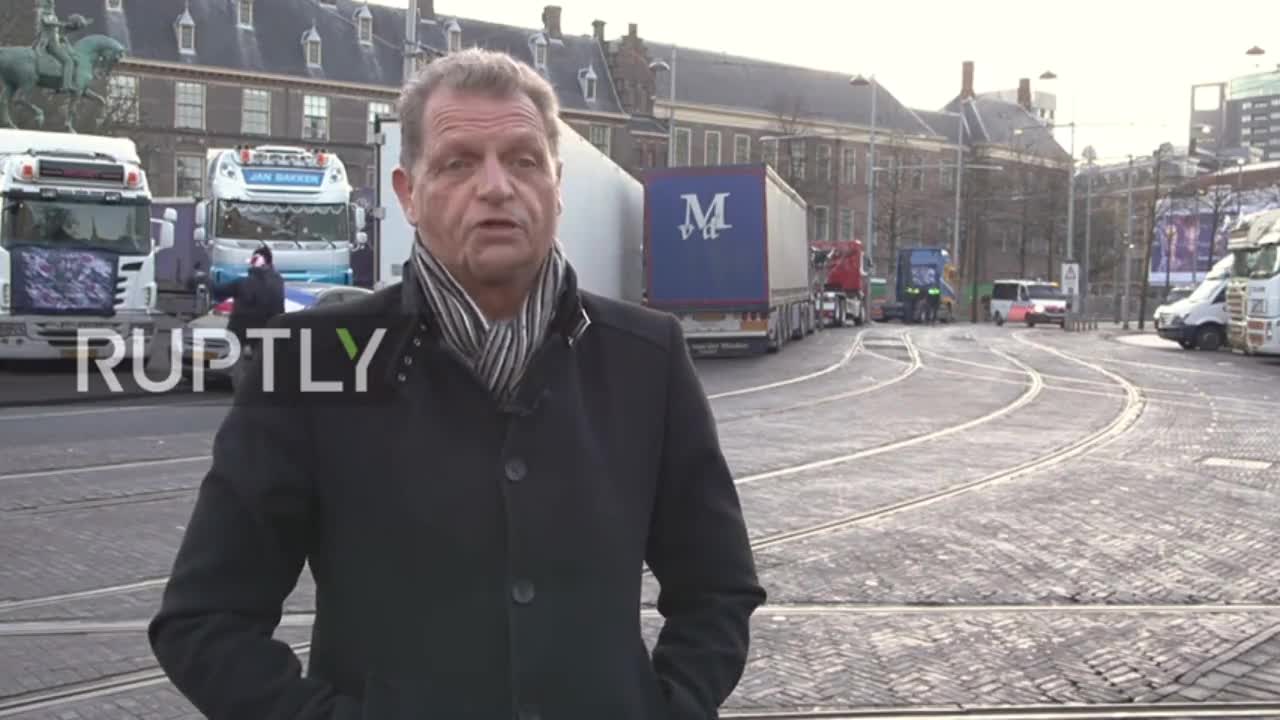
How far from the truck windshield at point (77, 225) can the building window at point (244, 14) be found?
39.8 meters

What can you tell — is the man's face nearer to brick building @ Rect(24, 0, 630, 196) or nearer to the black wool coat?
the black wool coat

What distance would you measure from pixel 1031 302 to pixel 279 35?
3518 centimetres

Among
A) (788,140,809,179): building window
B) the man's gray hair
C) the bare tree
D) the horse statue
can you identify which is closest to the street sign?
the bare tree

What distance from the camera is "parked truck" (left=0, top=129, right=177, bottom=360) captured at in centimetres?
2077

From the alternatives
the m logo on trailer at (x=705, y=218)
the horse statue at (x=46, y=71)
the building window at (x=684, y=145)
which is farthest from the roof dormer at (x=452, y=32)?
the m logo on trailer at (x=705, y=218)

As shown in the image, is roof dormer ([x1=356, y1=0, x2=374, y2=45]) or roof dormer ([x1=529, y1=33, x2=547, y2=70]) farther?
roof dormer ([x1=529, y1=33, x2=547, y2=70])

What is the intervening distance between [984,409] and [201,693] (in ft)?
53.0

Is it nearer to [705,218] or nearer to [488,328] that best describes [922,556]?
[488,328]

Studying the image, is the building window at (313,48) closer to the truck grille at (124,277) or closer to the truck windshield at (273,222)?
the truck windshield at (273,222)

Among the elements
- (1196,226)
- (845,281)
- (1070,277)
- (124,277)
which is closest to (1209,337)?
(1070,277)

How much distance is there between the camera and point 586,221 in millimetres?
23766

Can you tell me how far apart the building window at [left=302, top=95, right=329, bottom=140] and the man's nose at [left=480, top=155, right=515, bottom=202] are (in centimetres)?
5996

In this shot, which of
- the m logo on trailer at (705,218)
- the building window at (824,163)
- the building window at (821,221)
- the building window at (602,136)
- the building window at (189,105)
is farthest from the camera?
the building window at (821,221)

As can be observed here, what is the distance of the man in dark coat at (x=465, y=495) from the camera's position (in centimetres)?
198
